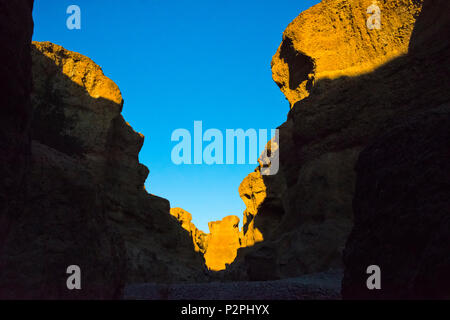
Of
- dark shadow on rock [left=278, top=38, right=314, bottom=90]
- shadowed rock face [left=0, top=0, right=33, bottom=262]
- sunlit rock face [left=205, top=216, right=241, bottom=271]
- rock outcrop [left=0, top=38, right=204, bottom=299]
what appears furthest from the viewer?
sunlit rock face [left=205, top=216, right=241, bottom=271]

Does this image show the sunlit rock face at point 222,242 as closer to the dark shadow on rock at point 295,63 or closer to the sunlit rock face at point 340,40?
the dark shadow on rock at point 295,63

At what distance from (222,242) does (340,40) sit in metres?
52.4

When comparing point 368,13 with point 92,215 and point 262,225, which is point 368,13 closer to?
point 92,215

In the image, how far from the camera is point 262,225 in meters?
26.1

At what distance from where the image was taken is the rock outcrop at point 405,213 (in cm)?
319

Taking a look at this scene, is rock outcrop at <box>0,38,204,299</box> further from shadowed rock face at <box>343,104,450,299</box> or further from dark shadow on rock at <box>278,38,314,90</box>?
dark shadow on rock at <box>278,38,314,90</box>

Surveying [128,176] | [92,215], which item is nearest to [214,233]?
[128,176]

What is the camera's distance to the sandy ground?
7070 mm

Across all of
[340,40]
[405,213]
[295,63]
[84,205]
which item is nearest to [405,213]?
[405,213]

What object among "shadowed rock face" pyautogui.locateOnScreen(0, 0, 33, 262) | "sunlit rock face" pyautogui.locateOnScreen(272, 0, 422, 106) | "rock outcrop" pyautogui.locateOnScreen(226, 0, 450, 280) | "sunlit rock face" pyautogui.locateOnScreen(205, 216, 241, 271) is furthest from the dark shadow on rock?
"sunlit rock face" pyautogui.locateOnScreen(205, 216, 241, 271)

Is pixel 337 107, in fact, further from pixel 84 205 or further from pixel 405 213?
pixel 84 205

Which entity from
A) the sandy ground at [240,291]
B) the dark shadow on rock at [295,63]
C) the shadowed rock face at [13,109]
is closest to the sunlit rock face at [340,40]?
the dark shadow on rock at [295,63]

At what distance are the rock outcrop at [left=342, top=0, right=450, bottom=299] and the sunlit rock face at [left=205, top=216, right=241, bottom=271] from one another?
56.6 m

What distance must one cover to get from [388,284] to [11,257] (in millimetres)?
4234
